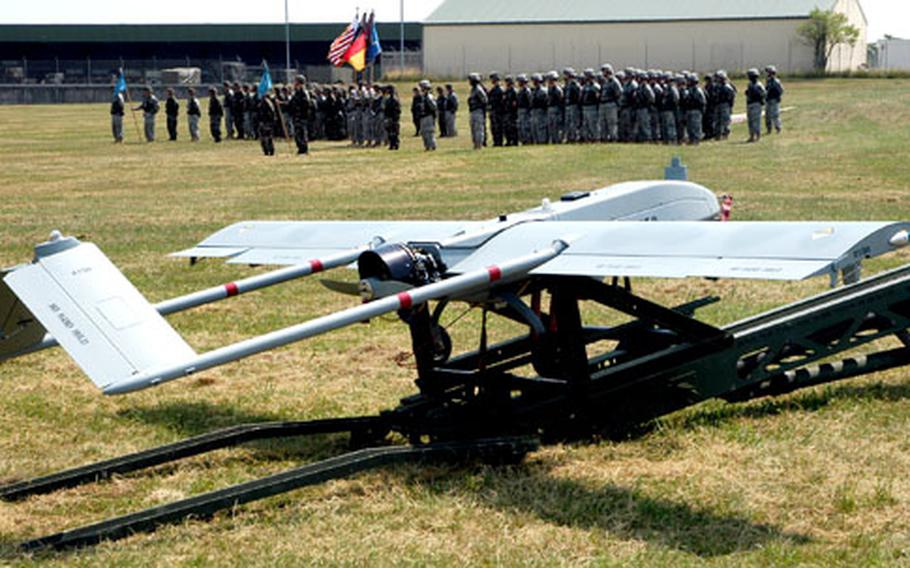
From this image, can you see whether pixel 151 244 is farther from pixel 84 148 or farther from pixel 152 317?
pixel 84 148

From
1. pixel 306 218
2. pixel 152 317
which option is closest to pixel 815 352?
pixel 152 317

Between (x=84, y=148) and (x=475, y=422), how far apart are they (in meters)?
34.7

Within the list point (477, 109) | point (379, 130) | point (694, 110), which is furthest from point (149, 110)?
point (694, 110)

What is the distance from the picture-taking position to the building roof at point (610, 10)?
78188 mm

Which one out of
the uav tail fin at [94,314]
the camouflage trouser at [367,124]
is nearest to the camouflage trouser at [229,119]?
the camouflage trouser at [367,124]

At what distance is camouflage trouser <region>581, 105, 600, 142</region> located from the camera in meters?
36.4

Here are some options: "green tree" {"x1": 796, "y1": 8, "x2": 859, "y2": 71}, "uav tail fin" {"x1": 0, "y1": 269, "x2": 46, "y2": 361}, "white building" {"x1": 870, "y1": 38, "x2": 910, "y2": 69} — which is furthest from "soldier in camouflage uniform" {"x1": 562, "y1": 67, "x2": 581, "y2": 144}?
"white building" {"x1": 870, "y1": 38, "x2": 910, "y2": 69}

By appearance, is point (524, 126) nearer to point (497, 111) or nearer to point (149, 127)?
point (497, 111)

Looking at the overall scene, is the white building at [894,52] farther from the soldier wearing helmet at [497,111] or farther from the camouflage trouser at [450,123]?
the soldier wearing helmet at [497,111]

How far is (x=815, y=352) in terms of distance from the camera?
836cm

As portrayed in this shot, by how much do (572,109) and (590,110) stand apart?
667 mm

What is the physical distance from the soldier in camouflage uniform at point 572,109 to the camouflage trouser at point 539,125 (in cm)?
62

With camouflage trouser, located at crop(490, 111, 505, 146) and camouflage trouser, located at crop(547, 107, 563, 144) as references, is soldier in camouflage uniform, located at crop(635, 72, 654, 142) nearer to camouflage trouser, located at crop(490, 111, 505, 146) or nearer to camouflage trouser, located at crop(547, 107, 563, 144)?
camouflage trouser, located at crop(547, 107, 563, 144)

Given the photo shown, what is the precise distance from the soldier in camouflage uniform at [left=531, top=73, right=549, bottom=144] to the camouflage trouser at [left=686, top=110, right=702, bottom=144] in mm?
3786
